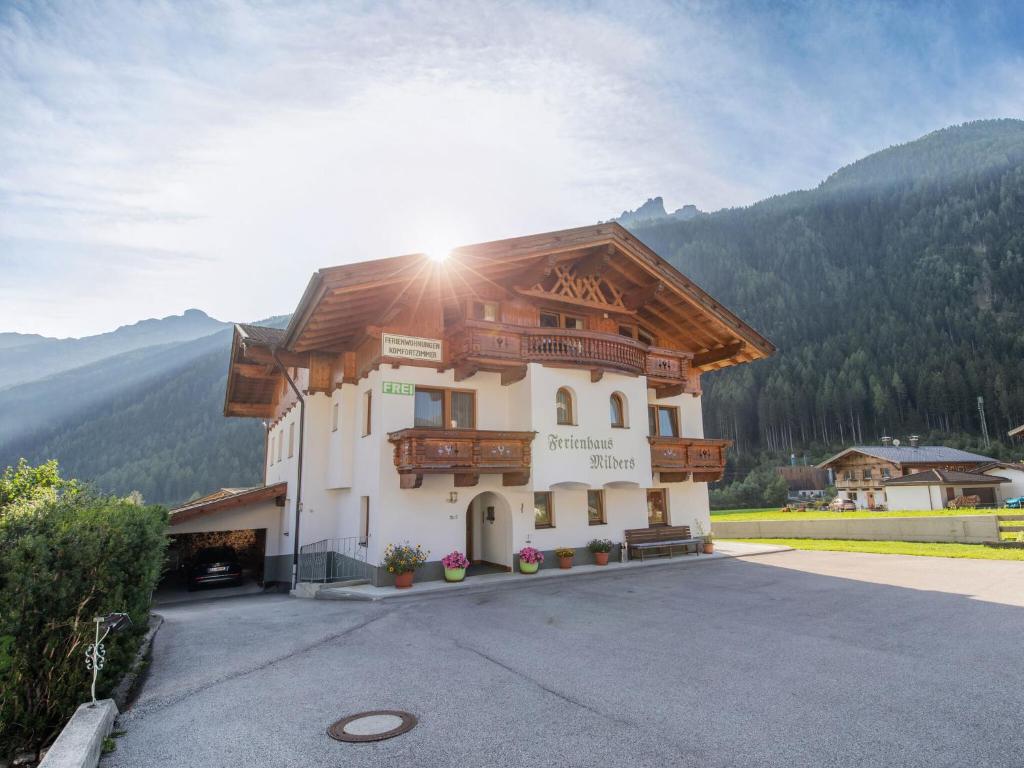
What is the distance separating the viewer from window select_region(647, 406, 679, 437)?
2038 cm

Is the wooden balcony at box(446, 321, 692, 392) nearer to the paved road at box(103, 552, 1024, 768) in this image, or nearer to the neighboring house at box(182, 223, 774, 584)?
the neighboring house at box(182, 223, 774, 584)

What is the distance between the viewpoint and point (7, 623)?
5207mm

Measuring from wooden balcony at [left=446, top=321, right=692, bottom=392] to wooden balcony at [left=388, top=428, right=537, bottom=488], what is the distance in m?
1.98

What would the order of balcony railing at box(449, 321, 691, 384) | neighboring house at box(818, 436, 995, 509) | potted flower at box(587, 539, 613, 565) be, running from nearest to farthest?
balcony railing at box(449, 321, 691, 384) < potted flower at box(587, 539, 613, 565) < neighboring house at box(818, 436, 995, 509)

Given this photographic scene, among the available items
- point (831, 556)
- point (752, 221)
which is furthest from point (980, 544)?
point (752, 221)

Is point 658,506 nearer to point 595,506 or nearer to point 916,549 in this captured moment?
point 595,506

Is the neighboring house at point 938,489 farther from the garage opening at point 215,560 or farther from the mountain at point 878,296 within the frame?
the mountain at point 878,296

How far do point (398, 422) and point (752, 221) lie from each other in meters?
192

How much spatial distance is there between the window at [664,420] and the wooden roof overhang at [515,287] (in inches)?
116

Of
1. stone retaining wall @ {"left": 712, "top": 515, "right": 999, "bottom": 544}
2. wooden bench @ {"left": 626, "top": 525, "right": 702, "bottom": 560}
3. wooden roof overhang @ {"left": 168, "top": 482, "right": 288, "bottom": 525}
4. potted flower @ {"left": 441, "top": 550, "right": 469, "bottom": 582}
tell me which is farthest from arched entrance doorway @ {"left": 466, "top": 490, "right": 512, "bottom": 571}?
stone retaining wall @ {"left": 712, "top": 515, "right": 999, "bottom": 544}

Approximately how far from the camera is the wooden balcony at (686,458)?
18562 millimetres

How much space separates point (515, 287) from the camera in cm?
1678

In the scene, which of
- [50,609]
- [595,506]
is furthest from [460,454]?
[50,609]

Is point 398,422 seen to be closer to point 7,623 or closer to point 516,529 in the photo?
point 516,529
